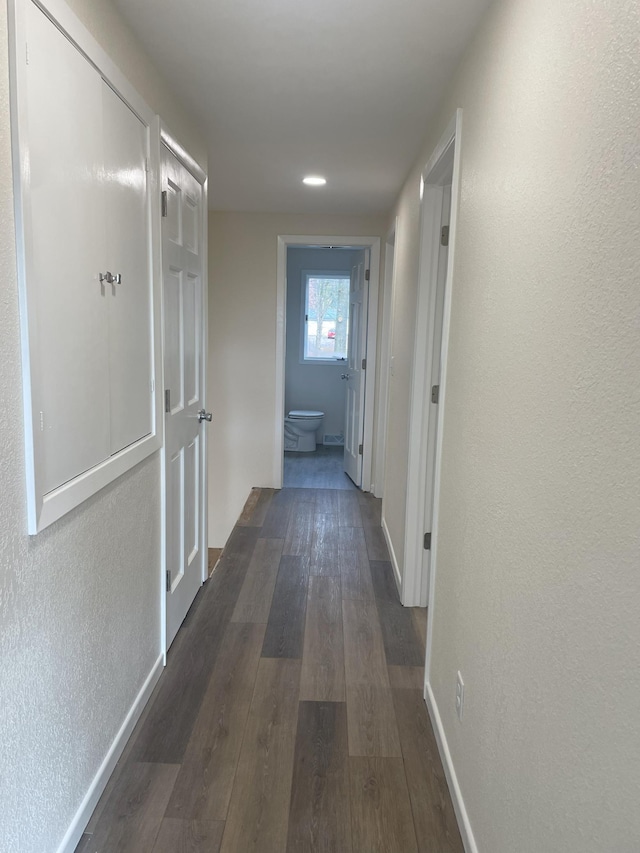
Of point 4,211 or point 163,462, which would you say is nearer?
point 4,211

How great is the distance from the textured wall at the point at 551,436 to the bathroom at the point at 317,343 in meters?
5.07

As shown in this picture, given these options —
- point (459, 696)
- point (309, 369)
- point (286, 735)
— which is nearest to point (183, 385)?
point (286, 735)

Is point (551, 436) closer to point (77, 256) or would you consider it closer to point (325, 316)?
point (77, 256)

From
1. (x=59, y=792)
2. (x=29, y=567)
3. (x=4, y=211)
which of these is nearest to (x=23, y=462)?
(x=29, y=567)

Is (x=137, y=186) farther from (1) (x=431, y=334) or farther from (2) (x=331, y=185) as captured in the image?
(2) (x=331, y=185)

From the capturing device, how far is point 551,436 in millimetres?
1052

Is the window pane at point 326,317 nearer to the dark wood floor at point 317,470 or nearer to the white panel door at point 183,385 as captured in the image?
the dark wood floor at point 317,470

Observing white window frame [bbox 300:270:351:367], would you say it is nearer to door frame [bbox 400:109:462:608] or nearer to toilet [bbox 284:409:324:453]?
toilet [bbox 284:409:324:453]

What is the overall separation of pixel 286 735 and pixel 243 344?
3299 mm

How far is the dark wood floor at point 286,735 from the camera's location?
1580mm

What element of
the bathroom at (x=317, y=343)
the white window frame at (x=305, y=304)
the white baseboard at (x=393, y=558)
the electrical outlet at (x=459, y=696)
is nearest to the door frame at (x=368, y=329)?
the white baseboard at (x=393, y=558)

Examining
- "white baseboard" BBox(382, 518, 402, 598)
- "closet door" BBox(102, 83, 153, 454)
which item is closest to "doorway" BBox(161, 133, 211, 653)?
"closet door" BBox(102, 83, 153, 454)

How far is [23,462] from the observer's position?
1.18 meters

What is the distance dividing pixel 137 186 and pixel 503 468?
1.40 meters
